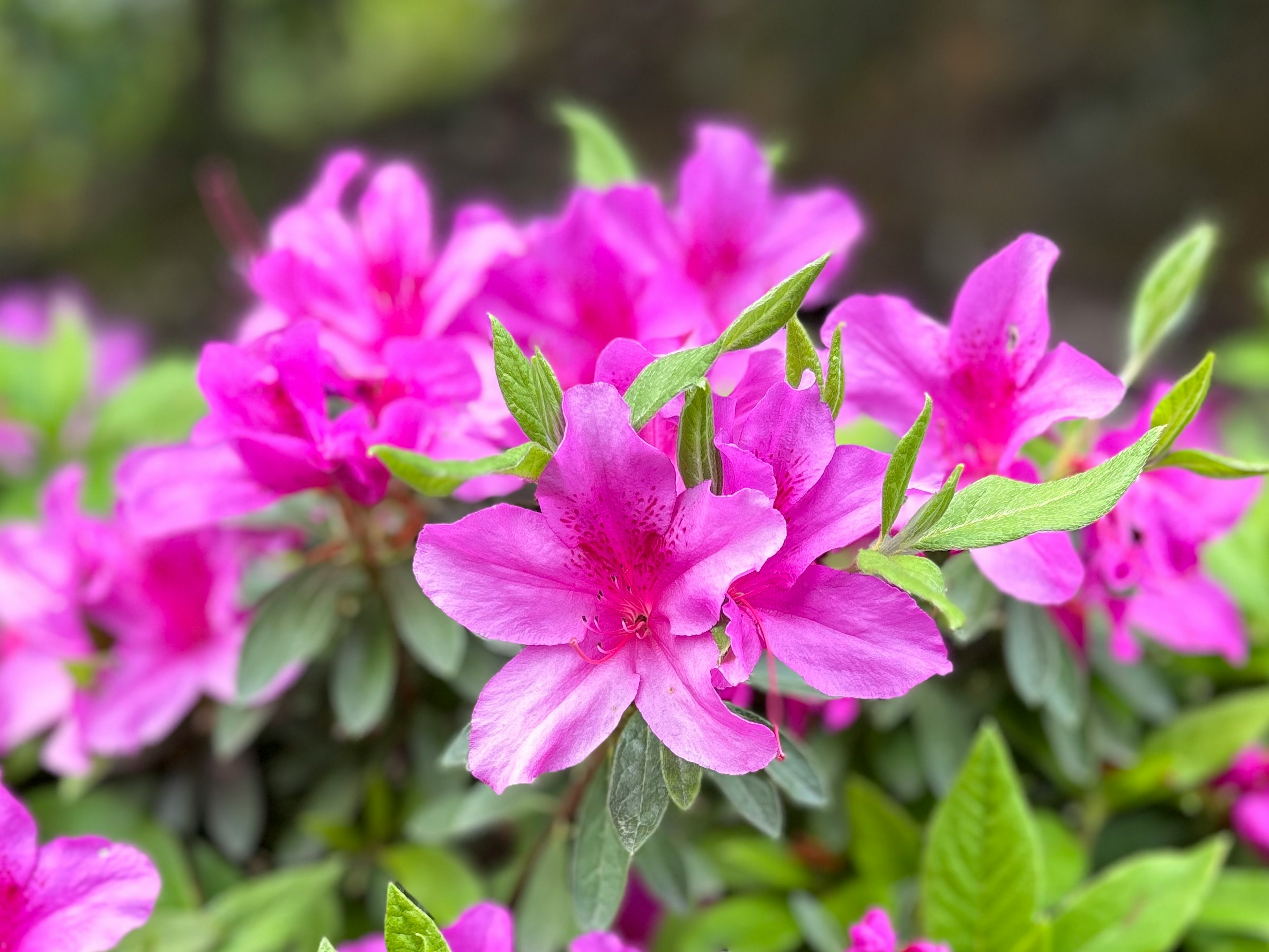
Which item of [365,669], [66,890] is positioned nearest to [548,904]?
[365,669]

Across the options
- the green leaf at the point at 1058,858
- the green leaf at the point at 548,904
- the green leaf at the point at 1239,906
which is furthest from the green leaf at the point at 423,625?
the green leaf at the point at 1239,906

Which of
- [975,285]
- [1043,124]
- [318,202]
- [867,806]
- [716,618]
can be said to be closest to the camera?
[716,618]

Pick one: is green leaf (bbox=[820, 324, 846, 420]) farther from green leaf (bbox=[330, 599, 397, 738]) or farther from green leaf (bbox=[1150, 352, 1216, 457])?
green leaf (bbox=[330, 599, 397, 738])

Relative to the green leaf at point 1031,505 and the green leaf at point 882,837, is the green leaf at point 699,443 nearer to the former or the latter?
the green leaf at point 1031,505

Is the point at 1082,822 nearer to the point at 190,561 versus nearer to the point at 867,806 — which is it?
the point at 867,806

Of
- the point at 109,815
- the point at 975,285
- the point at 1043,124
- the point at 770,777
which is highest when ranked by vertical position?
the point at 975,285

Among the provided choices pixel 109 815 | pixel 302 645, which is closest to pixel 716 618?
pixel 302 645
